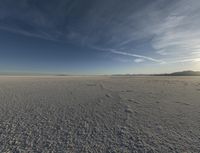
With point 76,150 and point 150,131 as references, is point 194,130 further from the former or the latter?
point 76,150

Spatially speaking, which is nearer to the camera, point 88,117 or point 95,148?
point 95,148

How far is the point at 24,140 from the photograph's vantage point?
3748 mm

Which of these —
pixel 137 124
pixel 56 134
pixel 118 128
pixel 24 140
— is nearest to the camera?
pixel 24 140

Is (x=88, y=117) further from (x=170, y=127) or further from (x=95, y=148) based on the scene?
(x=170, y=127)

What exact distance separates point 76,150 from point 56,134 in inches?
47.4

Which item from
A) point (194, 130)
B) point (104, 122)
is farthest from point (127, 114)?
point (194, 130)

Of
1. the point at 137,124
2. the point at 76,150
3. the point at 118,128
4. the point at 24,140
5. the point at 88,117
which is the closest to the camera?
the point at 76,150

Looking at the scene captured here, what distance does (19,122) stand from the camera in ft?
16.6

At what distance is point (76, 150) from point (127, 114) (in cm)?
353

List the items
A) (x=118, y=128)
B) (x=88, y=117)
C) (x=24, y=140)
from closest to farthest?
1. (x=24, y=140)
2. (x=118, y=128)
3. (x=88, y=117)

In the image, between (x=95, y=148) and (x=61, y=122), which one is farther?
(x=61, y=122)

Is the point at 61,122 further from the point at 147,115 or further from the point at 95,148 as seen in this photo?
the point at 147,115

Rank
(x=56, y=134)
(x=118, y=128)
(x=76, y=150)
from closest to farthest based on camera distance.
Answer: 1. (x=76, y=150)
2. (x=56, y=134)
3. (x=118, y=128)

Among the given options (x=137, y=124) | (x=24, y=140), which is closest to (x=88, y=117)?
(x=137, y=124)
